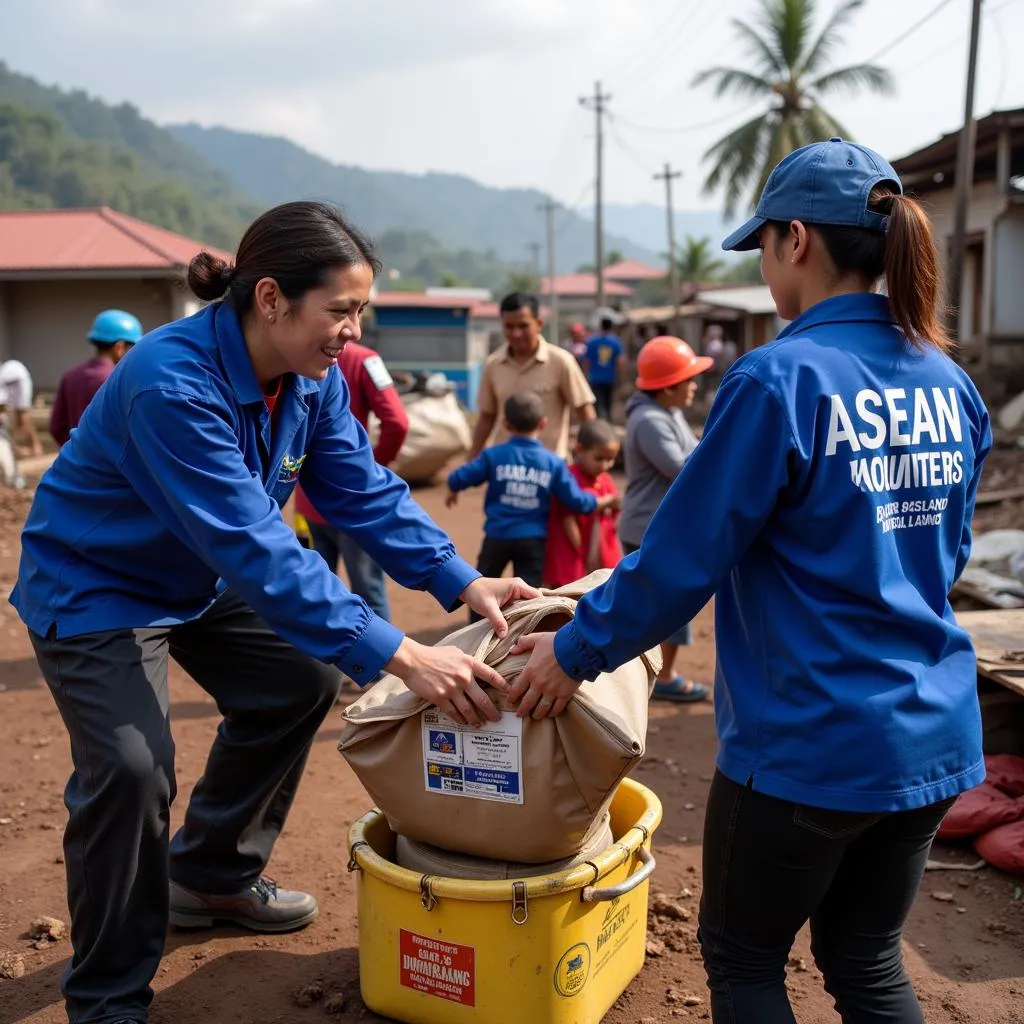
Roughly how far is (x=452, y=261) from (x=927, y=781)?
175517mm

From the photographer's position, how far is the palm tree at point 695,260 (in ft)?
184

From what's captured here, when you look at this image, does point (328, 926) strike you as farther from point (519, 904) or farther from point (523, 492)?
point (523, 492)

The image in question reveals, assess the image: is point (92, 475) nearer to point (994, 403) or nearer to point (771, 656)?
point (771, 656)

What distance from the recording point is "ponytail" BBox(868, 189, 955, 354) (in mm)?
1857

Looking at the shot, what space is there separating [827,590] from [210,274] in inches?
63.3

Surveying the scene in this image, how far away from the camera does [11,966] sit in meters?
2.91

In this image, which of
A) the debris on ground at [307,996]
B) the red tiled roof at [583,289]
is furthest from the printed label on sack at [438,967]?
the red tiled roof at [583,289]

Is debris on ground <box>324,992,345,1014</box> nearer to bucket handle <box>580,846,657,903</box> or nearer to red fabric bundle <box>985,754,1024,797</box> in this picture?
bucket handle <box>580,846,657,903</box>

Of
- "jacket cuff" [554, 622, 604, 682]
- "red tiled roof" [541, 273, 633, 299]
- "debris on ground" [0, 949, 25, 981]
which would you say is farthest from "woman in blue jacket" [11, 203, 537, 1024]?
"red tiled roof" [541, 273, 633, 299]

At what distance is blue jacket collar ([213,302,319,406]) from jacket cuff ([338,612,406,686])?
606mm

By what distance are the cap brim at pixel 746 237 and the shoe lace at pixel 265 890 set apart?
2.17m

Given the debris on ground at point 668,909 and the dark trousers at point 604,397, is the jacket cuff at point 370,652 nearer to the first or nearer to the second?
the debris on ground at point 668,909

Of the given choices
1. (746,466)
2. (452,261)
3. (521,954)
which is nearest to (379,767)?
→ (521,954)

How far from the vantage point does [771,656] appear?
1.91 meters
